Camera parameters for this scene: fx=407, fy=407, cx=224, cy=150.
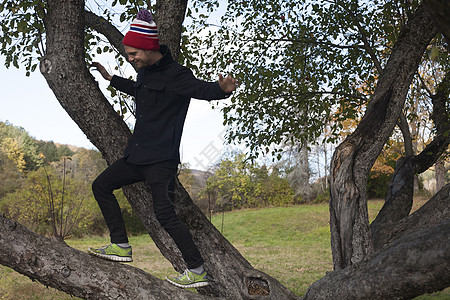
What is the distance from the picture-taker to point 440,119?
8234mm

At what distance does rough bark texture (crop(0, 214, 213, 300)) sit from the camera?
11.0 ft

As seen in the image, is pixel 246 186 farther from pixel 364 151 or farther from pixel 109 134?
pixel 109 134

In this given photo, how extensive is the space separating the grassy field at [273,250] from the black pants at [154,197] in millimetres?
6059

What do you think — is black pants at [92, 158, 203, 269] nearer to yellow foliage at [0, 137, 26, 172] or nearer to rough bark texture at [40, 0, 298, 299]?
rough bark texture at [40, 0, 298, 299]

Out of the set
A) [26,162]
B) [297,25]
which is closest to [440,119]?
[297,25]

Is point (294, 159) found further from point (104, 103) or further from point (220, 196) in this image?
point (104, 103)

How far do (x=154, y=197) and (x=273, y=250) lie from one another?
13.8m

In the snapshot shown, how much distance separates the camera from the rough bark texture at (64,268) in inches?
132

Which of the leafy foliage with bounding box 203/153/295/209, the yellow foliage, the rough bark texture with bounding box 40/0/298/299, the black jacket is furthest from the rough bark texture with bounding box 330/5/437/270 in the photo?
the yellow foliage

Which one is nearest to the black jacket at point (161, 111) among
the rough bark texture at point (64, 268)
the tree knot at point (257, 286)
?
the rough bark texture at point (64, 268)

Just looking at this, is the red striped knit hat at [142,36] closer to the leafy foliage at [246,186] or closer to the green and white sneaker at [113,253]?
the green and white sneaker at [113,253]

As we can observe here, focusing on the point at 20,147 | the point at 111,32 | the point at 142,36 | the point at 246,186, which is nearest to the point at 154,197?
the point at 142,36

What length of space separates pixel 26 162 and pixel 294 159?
30.8 meters

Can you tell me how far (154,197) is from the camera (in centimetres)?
354
